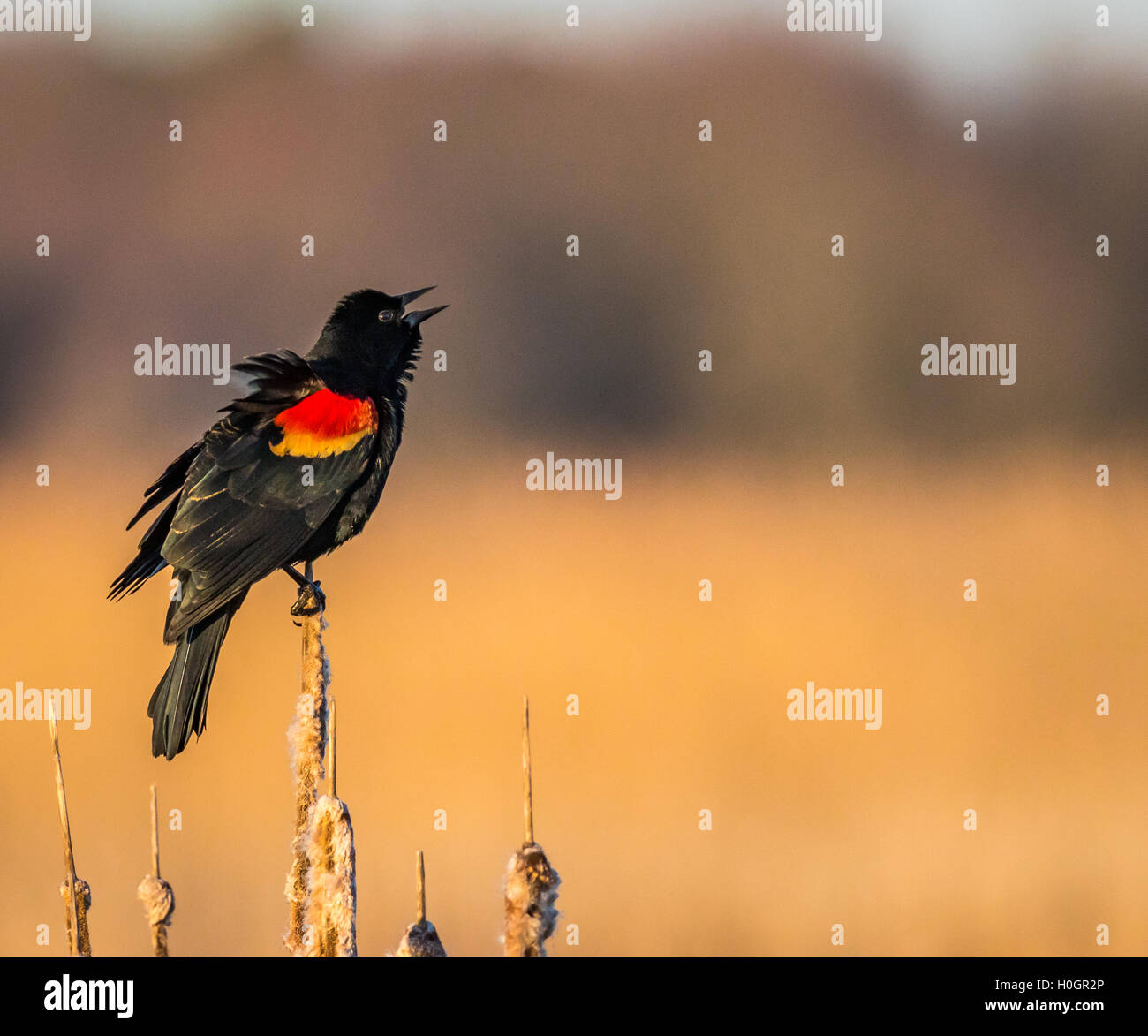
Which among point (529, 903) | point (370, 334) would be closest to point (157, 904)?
point (529, 903)

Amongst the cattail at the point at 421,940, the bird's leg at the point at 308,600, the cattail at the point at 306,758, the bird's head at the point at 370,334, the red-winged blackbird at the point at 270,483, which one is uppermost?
the bird's head at the point at 370,334

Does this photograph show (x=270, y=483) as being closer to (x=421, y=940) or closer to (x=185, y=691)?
(x=185, y=691)

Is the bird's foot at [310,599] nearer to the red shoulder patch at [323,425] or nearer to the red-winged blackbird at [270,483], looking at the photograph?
the red-winged blackbird at [270,483]

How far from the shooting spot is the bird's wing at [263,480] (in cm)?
381

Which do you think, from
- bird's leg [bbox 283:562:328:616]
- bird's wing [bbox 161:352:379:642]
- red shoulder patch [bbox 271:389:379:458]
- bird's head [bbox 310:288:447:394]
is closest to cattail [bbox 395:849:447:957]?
bird's wing [bbox 161:352:379:642]

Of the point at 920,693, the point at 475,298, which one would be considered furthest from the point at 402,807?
the point at 475,298

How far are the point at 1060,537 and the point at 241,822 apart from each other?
5958 mm

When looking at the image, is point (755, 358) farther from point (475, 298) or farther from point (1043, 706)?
point (1043, 706)

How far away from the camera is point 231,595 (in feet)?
12.2

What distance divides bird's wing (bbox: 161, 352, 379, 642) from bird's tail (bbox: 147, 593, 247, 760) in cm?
6

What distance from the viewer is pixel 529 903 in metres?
2.48

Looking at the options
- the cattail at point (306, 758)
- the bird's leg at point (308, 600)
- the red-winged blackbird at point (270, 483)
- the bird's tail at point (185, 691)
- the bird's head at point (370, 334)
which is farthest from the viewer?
the bird's head at point (370, 334)

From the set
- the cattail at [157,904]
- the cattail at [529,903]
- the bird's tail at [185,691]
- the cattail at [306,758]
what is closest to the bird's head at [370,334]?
the bird's tail at [185,691]

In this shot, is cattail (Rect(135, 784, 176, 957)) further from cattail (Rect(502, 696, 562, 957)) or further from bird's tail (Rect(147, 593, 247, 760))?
bird's tail (Rect(147, 593, 247, 760))
